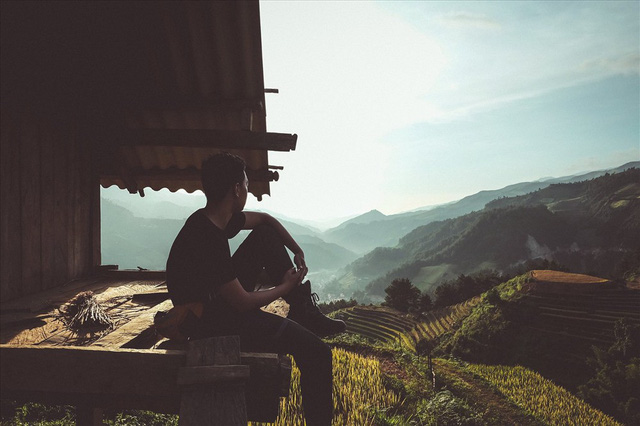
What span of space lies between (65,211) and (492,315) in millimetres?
48309

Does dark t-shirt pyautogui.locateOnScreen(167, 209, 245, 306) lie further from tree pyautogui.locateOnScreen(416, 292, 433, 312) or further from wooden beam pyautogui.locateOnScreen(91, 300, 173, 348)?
tree pyautogui.locateOnScreen(416, 292, 433, 312)

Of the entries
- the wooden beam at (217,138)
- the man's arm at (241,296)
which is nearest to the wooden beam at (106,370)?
the man's arm at (241,296)

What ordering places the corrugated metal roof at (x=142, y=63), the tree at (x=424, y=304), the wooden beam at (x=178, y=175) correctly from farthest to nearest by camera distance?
the tree at (x=424, y=304) → the wooden beam at (x=178, y=175) → the corrugated metal roof at (x=142, y=63)

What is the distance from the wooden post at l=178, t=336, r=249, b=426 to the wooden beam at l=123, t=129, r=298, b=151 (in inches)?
111

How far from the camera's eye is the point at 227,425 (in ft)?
5.89

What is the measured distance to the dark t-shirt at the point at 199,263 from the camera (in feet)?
7.11

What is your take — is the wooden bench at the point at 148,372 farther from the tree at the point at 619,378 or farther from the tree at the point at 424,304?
the tree at the point at 424,304

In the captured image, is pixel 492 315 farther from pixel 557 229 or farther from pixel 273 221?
pixel 557 229

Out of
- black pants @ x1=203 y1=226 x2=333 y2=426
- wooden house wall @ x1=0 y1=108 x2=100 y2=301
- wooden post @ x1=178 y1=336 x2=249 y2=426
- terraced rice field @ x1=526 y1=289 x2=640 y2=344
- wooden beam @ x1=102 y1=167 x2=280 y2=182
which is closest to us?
wooden post @ x1=178 y1=336 x2=249 y2=426

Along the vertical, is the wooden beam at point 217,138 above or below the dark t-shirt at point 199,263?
above

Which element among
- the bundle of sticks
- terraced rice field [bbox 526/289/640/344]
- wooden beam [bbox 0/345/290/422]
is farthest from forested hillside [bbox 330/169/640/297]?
the bundle of sticks

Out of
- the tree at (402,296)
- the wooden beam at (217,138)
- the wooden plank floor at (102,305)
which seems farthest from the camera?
the tree at (402,296)

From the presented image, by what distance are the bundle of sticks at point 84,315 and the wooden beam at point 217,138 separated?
2169 mm

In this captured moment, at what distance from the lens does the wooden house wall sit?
3842 mm
